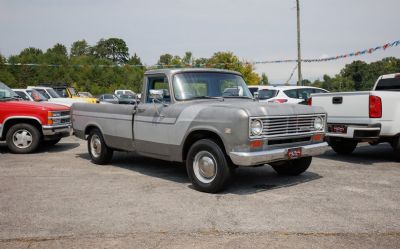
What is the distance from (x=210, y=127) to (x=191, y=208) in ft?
4.18

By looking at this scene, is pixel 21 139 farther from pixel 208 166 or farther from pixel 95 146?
pixel 208 166

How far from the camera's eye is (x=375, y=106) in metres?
7.95

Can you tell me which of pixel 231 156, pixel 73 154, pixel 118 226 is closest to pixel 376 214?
pixel 231 156

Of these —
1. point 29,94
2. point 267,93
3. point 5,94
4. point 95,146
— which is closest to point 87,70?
point 29,94

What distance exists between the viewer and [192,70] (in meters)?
7.03

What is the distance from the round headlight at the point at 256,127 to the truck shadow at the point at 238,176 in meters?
→ 1.00

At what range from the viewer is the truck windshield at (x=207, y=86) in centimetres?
676

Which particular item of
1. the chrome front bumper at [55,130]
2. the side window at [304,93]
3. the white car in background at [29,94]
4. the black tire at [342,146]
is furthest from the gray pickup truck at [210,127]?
the white car in background at [29,94]

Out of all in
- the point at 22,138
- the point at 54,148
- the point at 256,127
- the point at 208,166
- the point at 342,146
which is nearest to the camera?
the point at 256,127

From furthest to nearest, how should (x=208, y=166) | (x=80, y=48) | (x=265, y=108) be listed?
1. (x=80, y=48)
2. (x=208, y=166)
3. (x=265, y=108)

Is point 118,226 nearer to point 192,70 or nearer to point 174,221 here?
point 174,221

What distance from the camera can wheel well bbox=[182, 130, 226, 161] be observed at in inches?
234

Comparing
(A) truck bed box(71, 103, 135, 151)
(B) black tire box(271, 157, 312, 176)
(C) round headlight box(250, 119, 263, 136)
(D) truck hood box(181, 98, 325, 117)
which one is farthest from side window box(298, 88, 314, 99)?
(C) round headlight box(250, 119, 263, 136)

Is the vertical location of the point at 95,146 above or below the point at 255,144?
below
